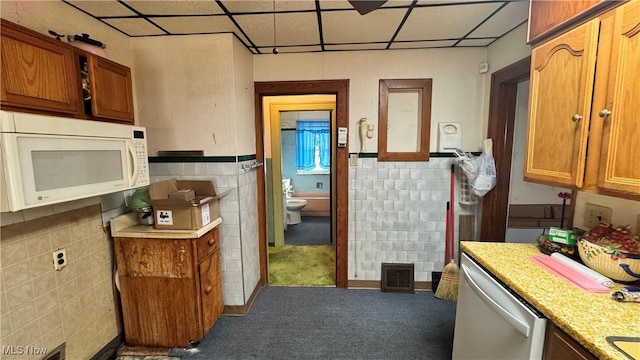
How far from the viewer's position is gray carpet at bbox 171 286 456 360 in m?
1.97

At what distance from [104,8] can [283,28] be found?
1163mm

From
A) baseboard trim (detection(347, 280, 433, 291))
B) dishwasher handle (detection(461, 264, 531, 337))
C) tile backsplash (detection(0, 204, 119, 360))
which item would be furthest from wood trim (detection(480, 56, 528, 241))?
tile backsplash (detection(0, 204, 119, 360))

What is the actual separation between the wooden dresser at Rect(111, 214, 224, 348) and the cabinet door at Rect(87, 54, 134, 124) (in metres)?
0.77

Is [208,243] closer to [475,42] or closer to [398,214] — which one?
[398,214]

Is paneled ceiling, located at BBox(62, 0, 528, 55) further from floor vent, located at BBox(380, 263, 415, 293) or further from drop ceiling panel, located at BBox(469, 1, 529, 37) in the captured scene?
floor vent, located at BBox(380, 263, 415, 293)

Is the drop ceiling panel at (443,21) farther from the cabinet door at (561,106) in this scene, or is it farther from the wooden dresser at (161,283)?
the wooden dresser at (161,283)

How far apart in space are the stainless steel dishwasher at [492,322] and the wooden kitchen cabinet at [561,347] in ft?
0.07

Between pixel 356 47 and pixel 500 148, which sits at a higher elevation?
pixel 356 47

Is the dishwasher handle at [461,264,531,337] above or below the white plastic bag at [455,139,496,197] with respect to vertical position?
below

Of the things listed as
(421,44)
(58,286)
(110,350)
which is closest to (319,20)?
(421,44)

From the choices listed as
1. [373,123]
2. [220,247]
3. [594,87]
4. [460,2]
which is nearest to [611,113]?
[594,87]

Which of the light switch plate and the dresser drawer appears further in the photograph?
the light switch plate

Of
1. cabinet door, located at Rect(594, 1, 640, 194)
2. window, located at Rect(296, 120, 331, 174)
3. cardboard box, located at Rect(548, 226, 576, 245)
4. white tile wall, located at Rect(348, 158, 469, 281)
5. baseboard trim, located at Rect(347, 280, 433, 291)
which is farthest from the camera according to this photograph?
window, located at Rect(296, 120, 331, 174)

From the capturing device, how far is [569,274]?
1.21 metres
